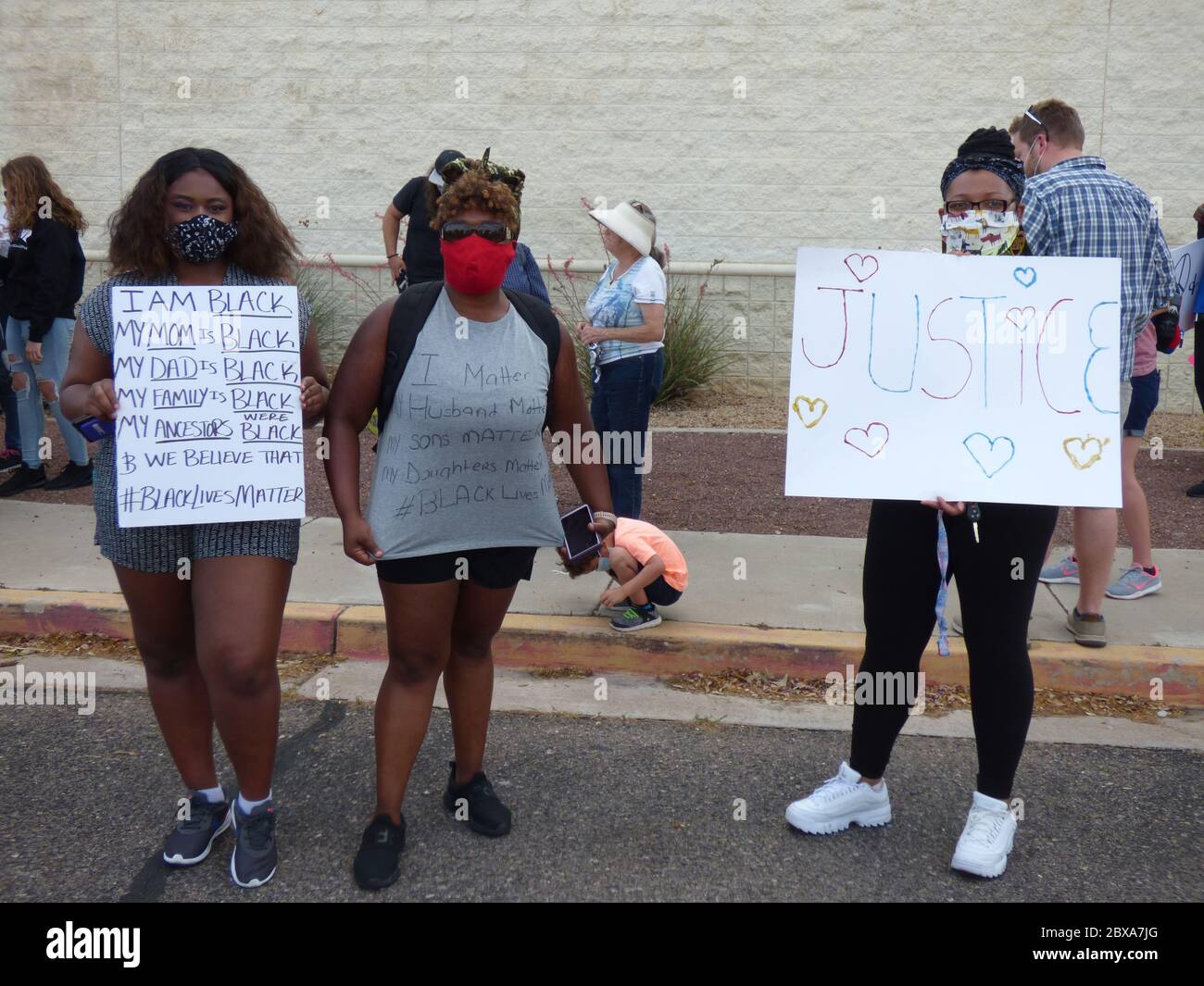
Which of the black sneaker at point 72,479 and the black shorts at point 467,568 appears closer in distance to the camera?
the black shorts at point 467,568

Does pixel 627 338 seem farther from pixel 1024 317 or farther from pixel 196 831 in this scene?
pixel 196 831

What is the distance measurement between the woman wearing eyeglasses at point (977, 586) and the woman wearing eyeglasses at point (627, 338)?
2242mm

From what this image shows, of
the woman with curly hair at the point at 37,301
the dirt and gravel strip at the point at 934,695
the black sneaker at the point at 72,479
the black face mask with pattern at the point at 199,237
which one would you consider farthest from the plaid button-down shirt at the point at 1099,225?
→ the black sneaker at the point at 72,479

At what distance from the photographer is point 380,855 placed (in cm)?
311

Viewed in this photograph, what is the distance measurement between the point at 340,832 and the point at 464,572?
3.07 ft

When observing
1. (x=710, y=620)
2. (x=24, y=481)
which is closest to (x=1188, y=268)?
(x=710, y=620)

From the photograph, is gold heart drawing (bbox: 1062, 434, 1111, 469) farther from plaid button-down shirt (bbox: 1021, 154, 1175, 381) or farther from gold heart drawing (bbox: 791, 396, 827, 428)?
plaid button-down shirt (bbox: 1021, 154, 1175, 381)

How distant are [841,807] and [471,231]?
2012mm

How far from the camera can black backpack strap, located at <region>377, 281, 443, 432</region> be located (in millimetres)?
3006

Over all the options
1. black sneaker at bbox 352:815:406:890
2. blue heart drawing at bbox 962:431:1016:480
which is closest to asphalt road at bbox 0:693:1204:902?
black sneaker at bbox 352:815:406:890

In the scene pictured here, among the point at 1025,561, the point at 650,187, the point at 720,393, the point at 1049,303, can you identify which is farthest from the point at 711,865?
the point at 650,187

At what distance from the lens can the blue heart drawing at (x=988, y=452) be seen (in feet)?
9.83

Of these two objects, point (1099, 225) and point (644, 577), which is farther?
point (644, 577)

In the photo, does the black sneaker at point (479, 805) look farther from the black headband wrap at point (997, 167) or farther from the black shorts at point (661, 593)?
the black headband wrap at point (997, 167)
